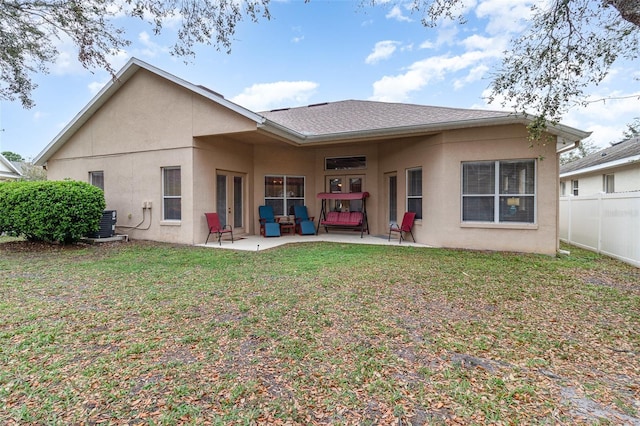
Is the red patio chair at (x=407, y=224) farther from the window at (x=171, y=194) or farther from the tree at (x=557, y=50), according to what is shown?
the window at (x=171, y=194)

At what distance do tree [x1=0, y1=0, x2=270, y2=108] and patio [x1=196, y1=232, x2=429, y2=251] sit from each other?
4.96 m

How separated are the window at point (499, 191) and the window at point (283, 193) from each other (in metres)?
5.76

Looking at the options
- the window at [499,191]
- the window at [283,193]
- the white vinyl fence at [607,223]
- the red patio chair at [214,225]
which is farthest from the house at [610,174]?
the red patio chair at [214,225]

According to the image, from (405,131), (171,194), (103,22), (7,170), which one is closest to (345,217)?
(405,131)

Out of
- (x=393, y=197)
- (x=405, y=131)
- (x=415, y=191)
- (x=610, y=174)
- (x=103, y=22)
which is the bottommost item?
(x=393, y=197)

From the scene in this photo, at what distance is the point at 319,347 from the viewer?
3.12 meters

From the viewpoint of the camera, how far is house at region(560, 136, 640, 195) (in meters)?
11.8

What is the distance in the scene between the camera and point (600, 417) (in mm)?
2174

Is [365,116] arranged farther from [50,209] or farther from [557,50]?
[50,209]

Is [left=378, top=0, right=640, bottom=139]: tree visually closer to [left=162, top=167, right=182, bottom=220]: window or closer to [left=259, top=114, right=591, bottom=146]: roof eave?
[left=259, top=114, right=591, bottom=146]: roof eave

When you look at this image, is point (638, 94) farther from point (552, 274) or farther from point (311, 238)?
point (311, 238)

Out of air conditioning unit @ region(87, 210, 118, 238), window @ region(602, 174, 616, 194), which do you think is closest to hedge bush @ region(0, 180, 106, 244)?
air conditioning unit @ region(87, 210, 118, 238)

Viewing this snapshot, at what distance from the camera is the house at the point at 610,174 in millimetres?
11820

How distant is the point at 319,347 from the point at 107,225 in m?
9.32
